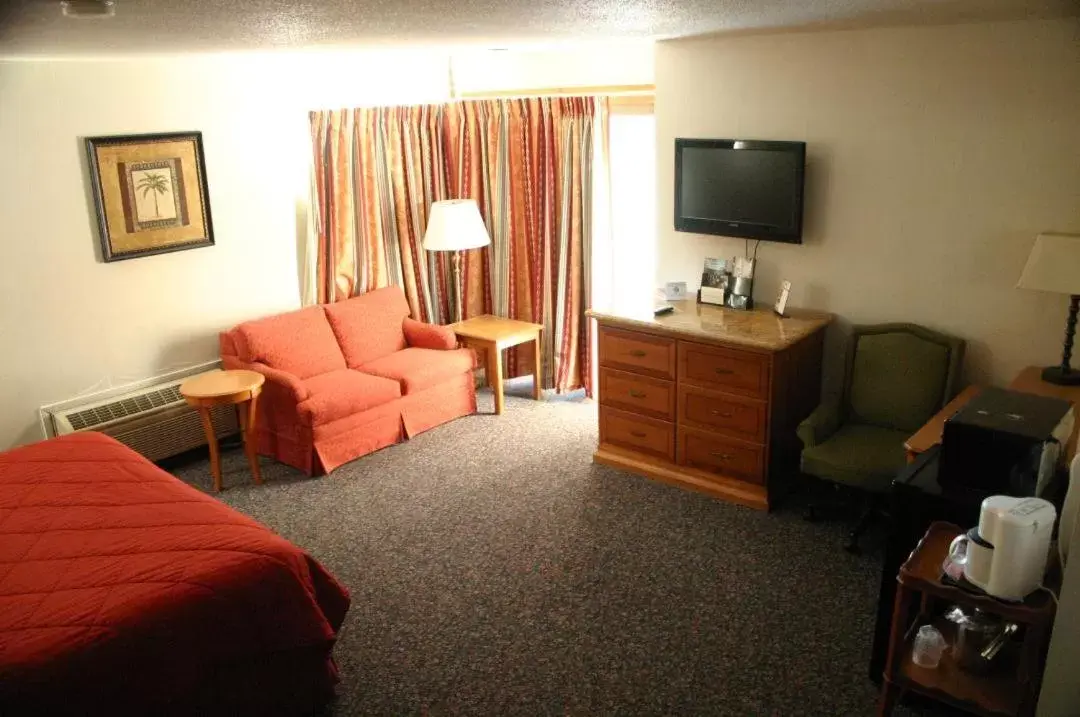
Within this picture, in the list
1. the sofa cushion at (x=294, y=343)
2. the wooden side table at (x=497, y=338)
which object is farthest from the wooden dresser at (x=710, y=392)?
the sofa cushion at (x=294, y=343)

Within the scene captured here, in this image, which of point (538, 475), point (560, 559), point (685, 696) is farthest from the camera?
point (538, 475)

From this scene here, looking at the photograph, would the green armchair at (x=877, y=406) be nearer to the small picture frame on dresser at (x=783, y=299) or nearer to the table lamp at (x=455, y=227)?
the small picture frame on dresser at (x=783, y=299)

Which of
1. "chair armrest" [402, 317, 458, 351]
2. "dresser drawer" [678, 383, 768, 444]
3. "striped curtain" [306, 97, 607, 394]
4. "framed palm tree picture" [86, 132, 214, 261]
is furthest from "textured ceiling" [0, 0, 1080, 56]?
"chair armrest" [402, 317, 458, 351]

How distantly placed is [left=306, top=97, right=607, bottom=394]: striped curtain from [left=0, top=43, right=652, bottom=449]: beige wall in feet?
0.77

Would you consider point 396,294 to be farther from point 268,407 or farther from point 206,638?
point 206,638

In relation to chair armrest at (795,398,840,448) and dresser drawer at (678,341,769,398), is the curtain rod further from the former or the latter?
chair armrest at (795,398,840,448)

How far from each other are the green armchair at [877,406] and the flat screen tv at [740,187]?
2.27ft

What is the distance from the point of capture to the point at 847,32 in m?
4.12

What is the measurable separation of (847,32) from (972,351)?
1618 millimetres

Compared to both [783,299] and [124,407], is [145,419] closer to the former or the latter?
[124,407]

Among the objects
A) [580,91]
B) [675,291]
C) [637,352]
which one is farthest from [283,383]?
[580,91]

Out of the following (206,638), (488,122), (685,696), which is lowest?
(685,696)

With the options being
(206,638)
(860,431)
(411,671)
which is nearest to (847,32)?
(860,431)

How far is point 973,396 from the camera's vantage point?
3.22 metres
